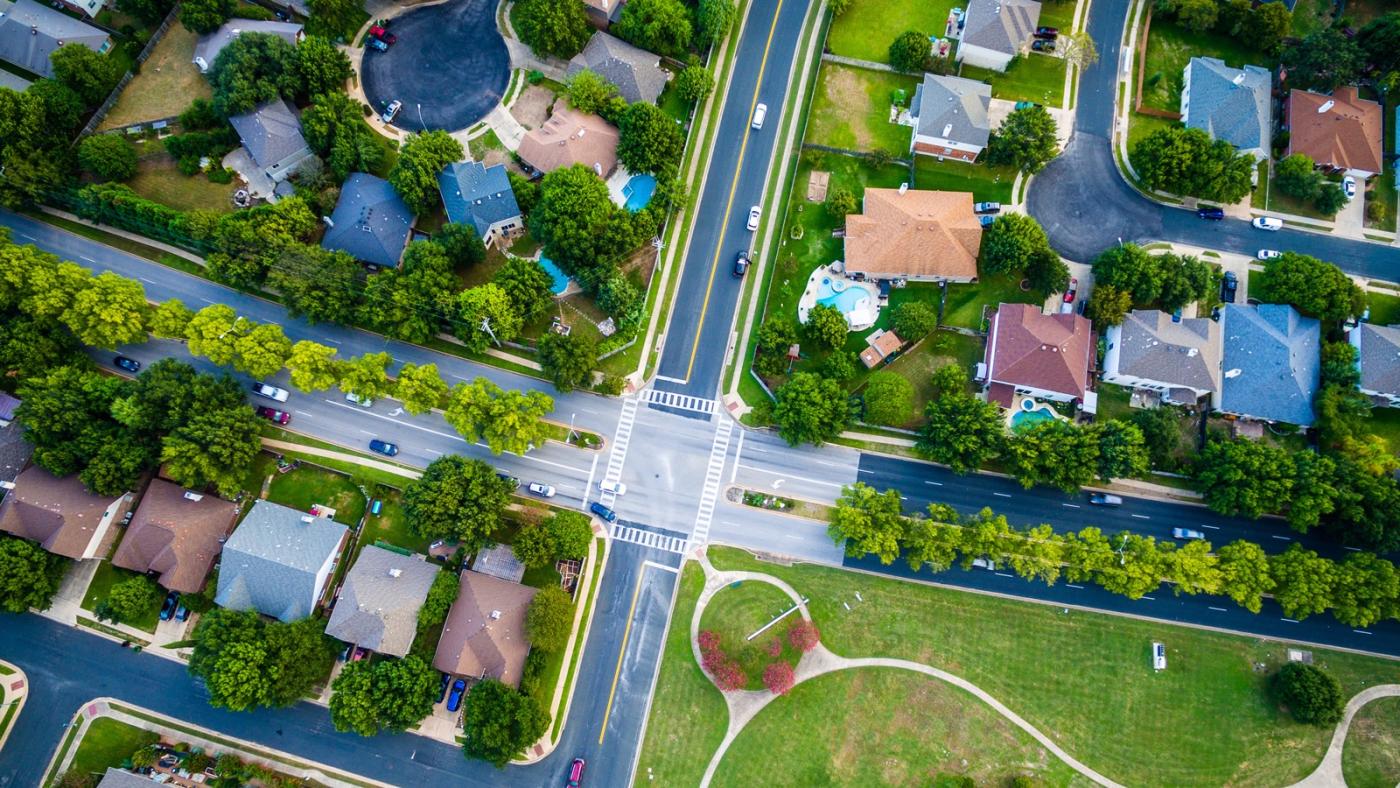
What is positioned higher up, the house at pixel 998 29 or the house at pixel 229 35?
the house at pixel 998 29

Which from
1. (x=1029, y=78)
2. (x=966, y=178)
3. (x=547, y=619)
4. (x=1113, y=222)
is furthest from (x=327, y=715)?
(x=1029, y=78)

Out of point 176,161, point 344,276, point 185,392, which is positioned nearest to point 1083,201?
point 344,276

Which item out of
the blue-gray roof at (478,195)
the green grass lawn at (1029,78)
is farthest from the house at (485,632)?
the green grass lawn at (1029,78)

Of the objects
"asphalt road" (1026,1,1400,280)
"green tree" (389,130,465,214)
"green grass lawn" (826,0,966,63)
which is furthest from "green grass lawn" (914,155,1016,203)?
"green tree" (389,130,465,214)

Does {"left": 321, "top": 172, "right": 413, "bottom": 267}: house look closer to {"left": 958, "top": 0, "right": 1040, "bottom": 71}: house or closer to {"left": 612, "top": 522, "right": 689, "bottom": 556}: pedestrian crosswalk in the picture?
{"left": 612, "top": 522, "right": 689, "bottom": 556}: pedestrian crosswalk

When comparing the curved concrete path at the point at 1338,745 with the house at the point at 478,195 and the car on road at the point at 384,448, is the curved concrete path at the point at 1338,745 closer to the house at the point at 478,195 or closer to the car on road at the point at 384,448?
the car on road at the point at 384,448
